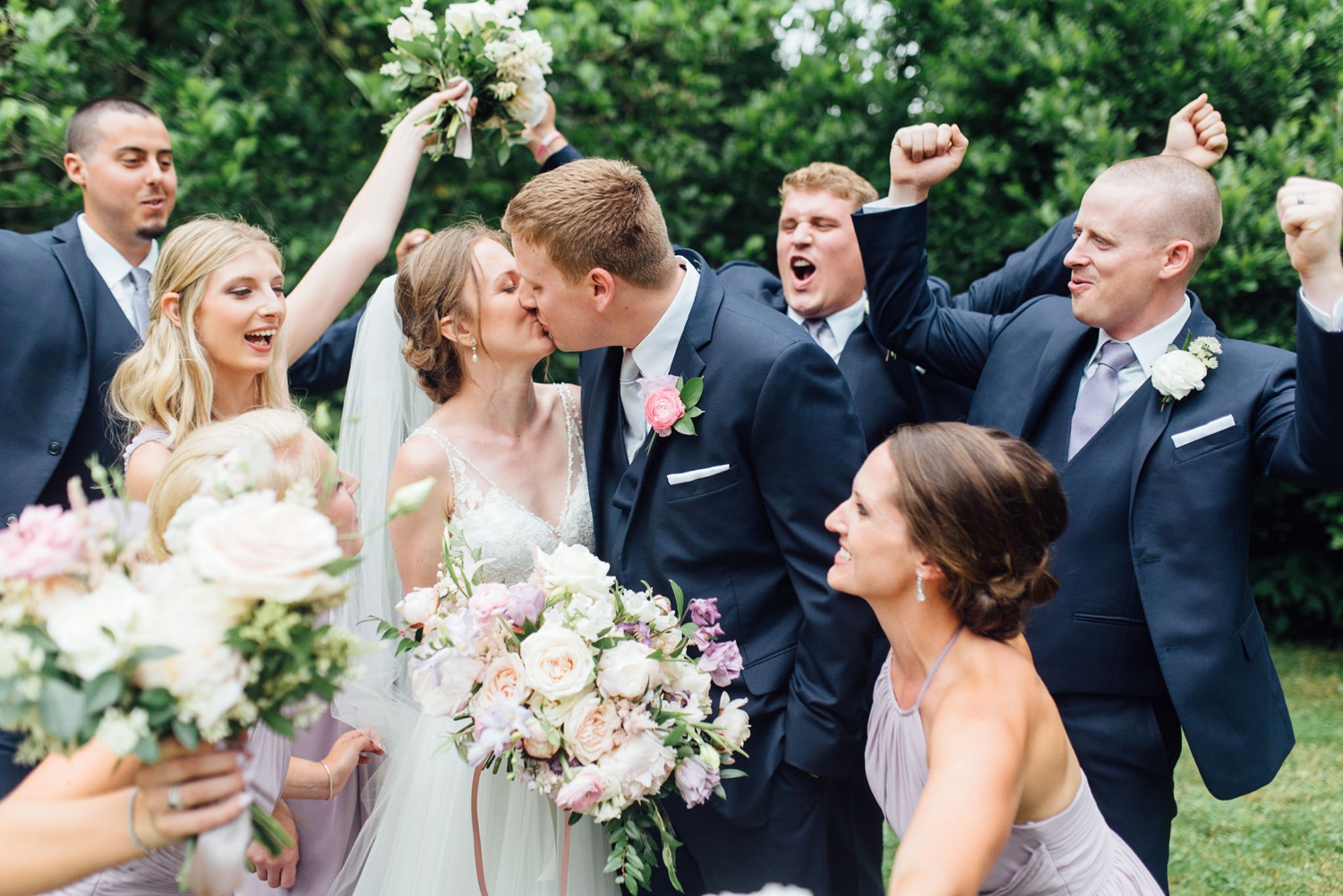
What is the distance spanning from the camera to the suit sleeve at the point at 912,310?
3611 millimetres

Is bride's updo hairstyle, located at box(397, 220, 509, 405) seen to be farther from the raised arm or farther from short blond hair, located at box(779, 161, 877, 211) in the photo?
short blond hair, located at box(779, 161, 877, 211)

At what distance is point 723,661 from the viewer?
111 inches

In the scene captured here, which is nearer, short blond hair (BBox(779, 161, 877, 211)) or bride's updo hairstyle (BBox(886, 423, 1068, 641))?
bride's updo hairstyle (BBox(886, 423, 1068, 641))

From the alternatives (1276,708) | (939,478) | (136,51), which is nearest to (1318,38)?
(1276,708)

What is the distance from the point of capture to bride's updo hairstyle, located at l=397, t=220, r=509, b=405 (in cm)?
369

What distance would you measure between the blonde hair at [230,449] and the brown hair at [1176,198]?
252 cm

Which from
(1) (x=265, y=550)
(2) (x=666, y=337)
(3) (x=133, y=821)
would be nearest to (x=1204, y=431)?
(2) (x=666, y=337)

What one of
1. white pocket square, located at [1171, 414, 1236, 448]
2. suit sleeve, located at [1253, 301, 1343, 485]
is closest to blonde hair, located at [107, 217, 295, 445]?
white pocket square, located at [1171, 414, 1236, 448]

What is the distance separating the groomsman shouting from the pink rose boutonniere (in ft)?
3.70

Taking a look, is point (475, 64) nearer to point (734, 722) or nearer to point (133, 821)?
point (734, 722)

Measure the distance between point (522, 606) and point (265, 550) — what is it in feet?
3.50

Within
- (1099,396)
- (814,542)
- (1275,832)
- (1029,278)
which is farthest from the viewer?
(1275,832)

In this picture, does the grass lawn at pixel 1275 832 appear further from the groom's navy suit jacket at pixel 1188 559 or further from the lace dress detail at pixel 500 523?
the lace dress detail at pixel 500 523

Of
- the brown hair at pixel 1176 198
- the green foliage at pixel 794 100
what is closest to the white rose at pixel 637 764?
the brown hair at pixel 1176 198
